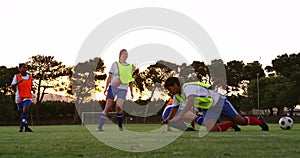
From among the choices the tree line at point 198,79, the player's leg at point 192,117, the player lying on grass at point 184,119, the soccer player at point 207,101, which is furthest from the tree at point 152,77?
the soccer player at point 207,101

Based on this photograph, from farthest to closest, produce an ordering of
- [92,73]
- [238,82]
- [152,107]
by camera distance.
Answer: [238,82] < [92,73] < [152,107]

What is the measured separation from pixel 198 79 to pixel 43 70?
24.7 meters

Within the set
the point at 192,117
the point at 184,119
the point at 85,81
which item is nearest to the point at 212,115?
the point at 192,117

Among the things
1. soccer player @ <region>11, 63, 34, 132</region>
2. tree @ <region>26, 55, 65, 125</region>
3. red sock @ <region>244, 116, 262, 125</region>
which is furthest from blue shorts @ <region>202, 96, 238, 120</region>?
tree @ <region>26, 55, 65, 125</region>

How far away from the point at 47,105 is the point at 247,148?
64.7 m

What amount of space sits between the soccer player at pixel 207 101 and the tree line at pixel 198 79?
1351 inches

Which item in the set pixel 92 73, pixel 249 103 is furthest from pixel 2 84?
pixel 249 103

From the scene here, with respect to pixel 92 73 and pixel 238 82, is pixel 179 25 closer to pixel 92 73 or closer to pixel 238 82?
pixel 92 73

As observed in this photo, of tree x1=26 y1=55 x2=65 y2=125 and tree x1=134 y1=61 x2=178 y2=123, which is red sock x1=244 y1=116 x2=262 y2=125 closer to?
tree x1=134 y1=61 x2=178 y2=123

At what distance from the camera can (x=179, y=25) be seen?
14375mm

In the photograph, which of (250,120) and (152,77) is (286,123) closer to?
(250,120)

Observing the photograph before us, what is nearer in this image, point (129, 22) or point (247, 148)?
point (247, 148)

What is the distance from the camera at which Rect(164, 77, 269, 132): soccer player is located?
841 centimetres

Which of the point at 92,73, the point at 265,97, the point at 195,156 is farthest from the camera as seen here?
the point at 265,97
